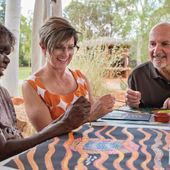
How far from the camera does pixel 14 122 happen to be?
1.70 metres

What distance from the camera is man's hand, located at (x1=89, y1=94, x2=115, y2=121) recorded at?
180cm

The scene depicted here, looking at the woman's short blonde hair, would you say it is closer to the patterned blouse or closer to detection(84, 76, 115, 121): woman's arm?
the patterned blouse

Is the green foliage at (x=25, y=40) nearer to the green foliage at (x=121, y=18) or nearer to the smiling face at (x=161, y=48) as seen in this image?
the green foliage at (x=121, y=18)

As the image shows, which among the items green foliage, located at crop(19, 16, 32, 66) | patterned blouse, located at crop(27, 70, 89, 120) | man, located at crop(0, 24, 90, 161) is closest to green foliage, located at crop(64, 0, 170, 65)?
green foliage, located at crop(19, 16, 32, 66)

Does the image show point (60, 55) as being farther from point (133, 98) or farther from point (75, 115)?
point (75, 115)

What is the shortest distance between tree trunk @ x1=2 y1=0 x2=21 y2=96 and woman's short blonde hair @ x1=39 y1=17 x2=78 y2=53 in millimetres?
1114

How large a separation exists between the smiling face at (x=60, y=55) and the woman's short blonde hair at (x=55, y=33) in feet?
0.10

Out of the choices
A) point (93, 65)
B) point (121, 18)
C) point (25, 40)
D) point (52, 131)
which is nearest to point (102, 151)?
point (52, 131)

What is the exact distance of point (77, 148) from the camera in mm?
1221

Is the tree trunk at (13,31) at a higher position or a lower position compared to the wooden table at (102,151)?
higher

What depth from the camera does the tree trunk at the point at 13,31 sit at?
322 centimetres

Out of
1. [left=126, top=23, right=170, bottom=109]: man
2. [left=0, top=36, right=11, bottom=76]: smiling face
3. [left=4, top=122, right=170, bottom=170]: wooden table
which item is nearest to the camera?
[left=4, top=122, right=170, bottom=170]: wooden table

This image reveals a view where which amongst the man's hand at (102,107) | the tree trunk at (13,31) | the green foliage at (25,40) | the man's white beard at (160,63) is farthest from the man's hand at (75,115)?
the green foliage at (25,40)

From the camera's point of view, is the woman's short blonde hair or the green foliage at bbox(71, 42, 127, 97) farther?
the green foliage at bbox(71, 42, 127, 97)
